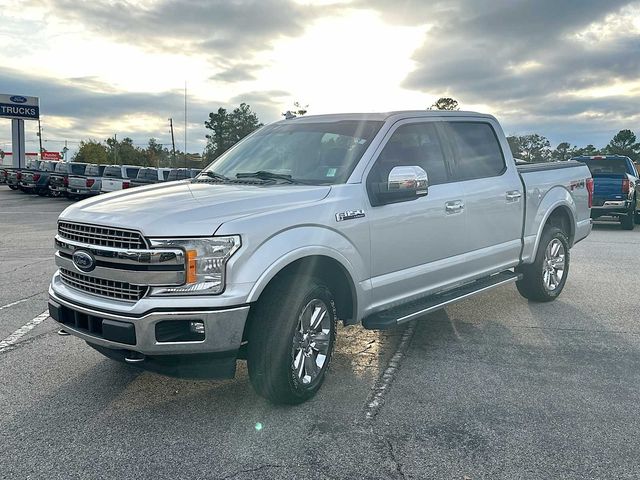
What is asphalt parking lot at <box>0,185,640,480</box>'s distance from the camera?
3.00 meters

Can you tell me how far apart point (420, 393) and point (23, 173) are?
93.8 feet

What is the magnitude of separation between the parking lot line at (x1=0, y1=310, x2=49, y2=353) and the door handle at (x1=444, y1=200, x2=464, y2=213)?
392 cm

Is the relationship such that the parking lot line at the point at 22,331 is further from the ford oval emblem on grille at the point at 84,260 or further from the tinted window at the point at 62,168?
the tinted window at the point at 62,168

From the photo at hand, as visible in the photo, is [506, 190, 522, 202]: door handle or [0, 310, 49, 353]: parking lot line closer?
[0, 310, 49, 353]: parking lot line

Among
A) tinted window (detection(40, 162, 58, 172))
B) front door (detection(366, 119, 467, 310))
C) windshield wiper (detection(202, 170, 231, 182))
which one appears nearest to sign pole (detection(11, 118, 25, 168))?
tinted window (detection(40, 162, 58, 172))

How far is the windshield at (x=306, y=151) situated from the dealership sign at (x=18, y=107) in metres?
47.2

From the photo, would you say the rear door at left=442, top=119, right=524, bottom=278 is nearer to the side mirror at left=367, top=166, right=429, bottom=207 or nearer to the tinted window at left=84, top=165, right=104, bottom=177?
the side mirror at left=367, top=166, right=429, bottom=207

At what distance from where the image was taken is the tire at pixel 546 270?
244 inches

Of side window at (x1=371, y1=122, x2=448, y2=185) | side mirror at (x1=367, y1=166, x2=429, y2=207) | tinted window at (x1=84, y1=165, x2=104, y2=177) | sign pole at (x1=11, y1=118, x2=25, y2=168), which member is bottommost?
side mirror at (x1=367, y1=166, x2=429, y2=207)

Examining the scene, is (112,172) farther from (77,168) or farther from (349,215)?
(349,215)

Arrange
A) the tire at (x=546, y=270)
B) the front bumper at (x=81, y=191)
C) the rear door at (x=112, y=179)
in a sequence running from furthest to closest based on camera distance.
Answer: the front bumper at (x=81, y=191)
the rear door at (x=112, y=179)
the tire at (x=546, y=270)

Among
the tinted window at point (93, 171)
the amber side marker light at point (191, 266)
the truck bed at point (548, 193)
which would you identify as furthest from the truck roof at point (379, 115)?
the tinted window at point (93, 171)

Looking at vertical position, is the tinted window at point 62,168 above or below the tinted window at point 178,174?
above

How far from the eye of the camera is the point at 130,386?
404 cm
